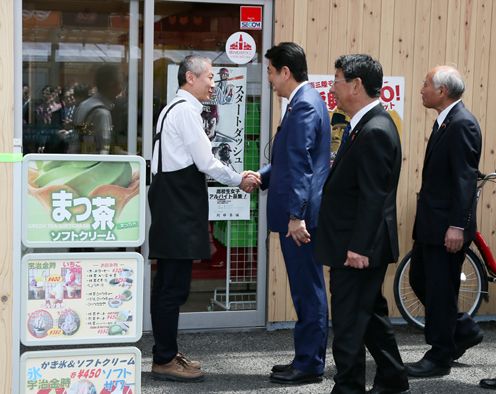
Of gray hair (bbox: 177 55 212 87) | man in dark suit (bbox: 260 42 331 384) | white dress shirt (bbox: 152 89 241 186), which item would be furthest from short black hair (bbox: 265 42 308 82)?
white dress shirt (bbox: 152 89 241 186)

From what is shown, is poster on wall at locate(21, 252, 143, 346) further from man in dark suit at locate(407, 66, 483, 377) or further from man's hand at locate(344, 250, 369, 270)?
man in dark suit at locate(407, 66, 483, 377)

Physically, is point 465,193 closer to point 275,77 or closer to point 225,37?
point 275,77

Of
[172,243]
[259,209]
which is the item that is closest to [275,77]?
[172,243]

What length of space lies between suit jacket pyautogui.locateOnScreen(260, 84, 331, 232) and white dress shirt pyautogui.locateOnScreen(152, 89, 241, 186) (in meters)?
0.36

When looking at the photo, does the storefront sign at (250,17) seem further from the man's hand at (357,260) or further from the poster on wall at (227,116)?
the man's hand at (357,260)

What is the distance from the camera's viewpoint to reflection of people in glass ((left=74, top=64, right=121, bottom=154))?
22.9ft

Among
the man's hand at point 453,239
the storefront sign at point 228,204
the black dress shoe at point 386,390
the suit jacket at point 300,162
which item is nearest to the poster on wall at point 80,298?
the suit jacket at point 300,162

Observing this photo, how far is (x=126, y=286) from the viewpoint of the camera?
452cm

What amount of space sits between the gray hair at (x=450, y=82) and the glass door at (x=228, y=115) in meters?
1.62

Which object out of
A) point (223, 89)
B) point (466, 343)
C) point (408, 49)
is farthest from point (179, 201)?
point (408, 49)

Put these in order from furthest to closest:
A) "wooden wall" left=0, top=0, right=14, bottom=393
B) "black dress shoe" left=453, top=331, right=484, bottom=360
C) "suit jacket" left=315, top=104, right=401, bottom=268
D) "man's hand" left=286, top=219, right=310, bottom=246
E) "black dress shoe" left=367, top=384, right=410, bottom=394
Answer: "black dress shoe" left=453, top=331, right=484, bottom=360 < "man's hand" left=286, top=219, right=310, bottom=246 < "black dress shoe" left=367, top=384, right=410, bottom=394 < "suit jacket" left=315, top=104, right=401, bottom=268 < "wooden wall" left=0, top=0, right=14, bottom=393

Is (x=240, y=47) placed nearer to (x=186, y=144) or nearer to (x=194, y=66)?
(x=194, y=66)

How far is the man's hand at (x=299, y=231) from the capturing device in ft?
18.5

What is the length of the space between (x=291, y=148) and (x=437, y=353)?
1663 millimetres
